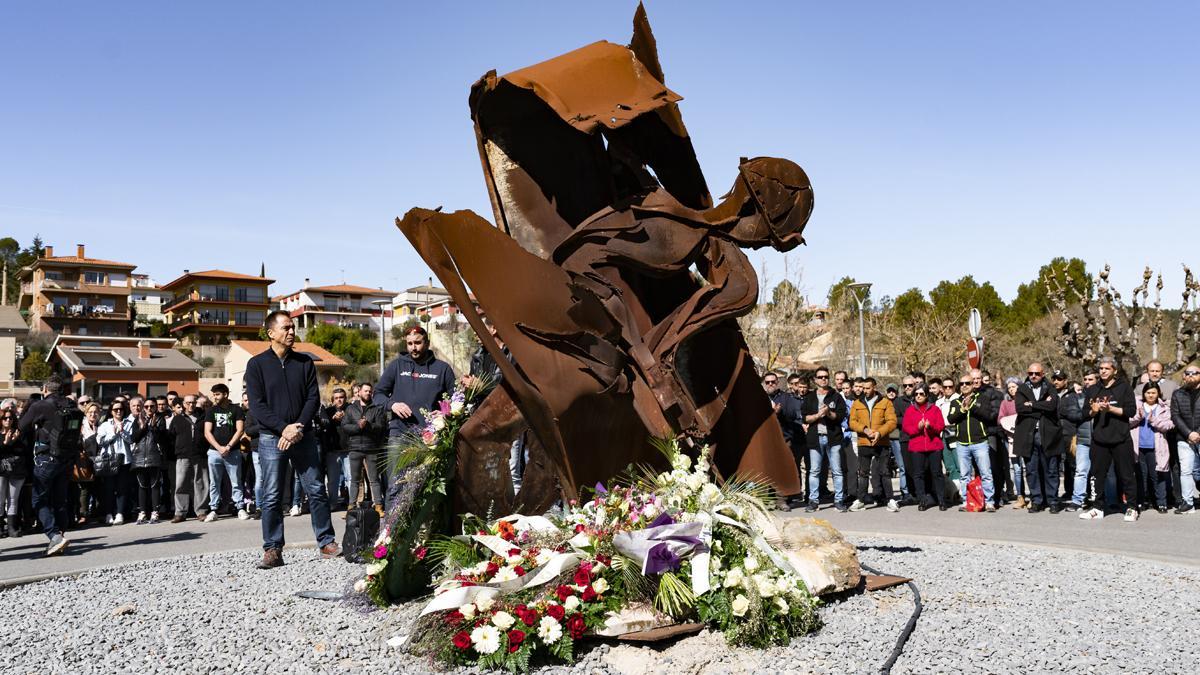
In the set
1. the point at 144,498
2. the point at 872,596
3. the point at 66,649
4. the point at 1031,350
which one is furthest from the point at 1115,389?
the point at 1031,350

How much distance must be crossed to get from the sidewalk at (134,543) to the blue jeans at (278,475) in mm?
761

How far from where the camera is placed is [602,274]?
5.92m

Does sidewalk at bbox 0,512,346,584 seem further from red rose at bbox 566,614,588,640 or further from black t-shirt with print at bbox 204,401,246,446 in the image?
red rose at bbox 566,614,588,640

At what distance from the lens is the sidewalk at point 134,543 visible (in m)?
8.95

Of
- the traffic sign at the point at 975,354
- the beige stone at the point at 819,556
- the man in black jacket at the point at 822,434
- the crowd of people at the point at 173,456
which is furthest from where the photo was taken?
the traffic sign at the point at 975,354

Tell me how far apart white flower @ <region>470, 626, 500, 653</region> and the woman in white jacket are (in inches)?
392

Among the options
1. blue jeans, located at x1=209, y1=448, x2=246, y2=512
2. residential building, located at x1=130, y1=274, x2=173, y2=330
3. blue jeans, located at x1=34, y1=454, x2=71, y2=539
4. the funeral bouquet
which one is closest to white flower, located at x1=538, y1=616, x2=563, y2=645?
the funeral bouquet

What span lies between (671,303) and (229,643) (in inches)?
142

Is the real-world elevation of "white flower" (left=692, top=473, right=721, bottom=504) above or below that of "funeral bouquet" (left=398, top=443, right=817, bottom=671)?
above

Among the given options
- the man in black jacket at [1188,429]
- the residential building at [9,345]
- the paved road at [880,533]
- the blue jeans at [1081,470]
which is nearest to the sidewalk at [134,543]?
the paved road at [880,533]

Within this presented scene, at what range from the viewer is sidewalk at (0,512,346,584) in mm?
8953

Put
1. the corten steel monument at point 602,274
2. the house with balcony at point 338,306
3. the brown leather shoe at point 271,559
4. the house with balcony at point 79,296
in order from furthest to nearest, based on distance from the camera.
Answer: the house with balcony at point 338,306
the house with balcony at point 79,296
the brown leather shoe at point 271,559
the corten steel monument at point 602,274

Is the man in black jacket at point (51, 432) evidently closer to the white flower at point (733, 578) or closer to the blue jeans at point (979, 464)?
the white flower at point (733, 578)

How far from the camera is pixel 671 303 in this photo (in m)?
6.57
